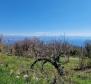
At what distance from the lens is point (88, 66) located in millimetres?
27859

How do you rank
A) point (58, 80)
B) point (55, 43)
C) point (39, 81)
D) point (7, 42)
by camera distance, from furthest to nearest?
point (55, 43) < point (7, 42) < point (58, 80) < point (39, 81)

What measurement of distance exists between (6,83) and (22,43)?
34.5 metres

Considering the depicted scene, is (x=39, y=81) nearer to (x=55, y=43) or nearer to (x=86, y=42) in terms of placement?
(x=55, y=43)

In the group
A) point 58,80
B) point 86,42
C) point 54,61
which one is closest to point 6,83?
point 58,80

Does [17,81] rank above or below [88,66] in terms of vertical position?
above

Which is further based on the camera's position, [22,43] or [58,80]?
[22,43]

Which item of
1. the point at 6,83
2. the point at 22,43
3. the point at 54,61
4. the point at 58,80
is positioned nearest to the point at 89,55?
the point at 22,43

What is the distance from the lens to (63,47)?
28.4m

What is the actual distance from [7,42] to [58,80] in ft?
65.4

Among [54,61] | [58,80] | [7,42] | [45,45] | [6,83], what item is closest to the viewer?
[6,83]

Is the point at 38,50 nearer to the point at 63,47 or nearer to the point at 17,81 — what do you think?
the point at 63,47

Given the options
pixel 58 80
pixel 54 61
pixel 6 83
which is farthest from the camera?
pixel 54 61

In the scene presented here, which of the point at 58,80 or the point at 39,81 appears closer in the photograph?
the point at 39,81

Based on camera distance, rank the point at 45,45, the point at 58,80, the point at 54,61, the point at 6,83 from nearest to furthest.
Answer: the point at 6,83, the point at 58,80, the point at 54,61, the point at 45,45
